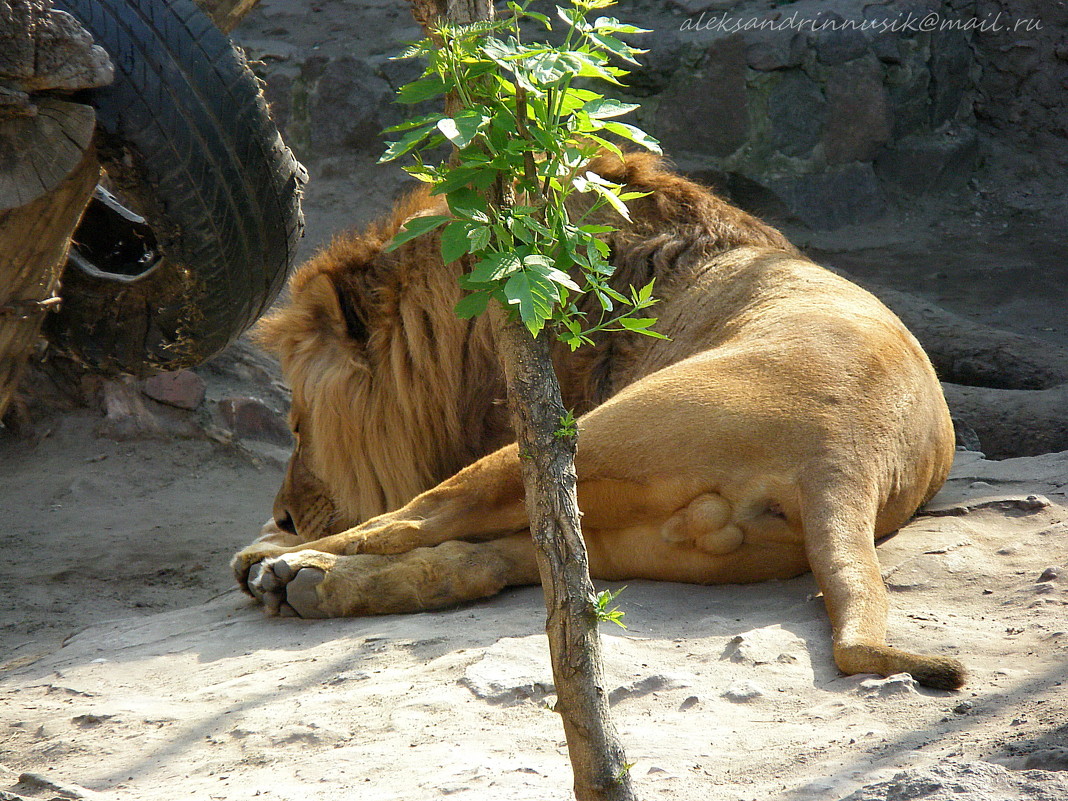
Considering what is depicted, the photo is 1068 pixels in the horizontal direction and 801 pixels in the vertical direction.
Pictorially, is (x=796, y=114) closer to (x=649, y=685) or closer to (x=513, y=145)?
(x=649, y=685)

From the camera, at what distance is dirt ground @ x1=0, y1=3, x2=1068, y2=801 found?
205 centimetres

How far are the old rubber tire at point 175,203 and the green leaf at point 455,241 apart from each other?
134cm

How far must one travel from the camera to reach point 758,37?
8.24 metres

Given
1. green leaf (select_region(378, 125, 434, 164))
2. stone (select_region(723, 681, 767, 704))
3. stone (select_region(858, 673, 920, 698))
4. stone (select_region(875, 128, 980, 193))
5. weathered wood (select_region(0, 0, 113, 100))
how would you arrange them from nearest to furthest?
1. green leaf (select_region(378, 125, 434, 164))
2. weathered wood (select_region(0, 0, 113, 100))
3. stone (select_region(858, 673, 920, 698))
4. stone (select_region(723, 681, 767, 704))
5. stone (select_region(875, 128, 980, 193))

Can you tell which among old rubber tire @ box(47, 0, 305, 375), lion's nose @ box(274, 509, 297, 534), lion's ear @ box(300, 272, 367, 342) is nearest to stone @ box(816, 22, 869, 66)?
lion's ear @ box(300, 272, 367, 342)

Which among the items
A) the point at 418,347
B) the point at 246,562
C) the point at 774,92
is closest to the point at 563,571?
the point at 246,562

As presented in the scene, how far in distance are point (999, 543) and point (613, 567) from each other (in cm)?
122

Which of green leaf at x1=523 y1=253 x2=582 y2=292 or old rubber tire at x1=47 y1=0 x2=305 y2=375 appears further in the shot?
old rubber tire at x1=47 y1=0 x2=305 y2=375

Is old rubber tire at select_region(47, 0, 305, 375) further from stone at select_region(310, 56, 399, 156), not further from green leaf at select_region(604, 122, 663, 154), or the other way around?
stone at select_region(310, 56, 399, 156)

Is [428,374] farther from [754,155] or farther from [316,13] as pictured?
[316,13]

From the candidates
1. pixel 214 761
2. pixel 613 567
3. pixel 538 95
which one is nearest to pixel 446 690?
pixel 214 761

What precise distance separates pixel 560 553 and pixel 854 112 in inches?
294

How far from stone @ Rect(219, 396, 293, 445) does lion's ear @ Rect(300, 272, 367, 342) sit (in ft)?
6.62

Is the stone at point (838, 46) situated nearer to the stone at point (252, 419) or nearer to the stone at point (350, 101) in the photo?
the stone at point (350, 101)
